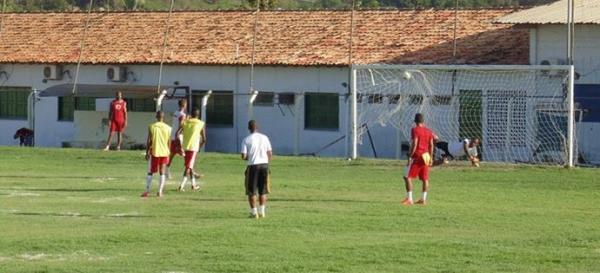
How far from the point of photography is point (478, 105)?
143 ft

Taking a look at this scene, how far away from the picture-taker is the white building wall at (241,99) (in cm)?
4884

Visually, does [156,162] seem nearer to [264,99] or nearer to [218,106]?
[264,99]

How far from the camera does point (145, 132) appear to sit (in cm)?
5031

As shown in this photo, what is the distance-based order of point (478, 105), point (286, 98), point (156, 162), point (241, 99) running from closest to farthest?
point (156, 162), point (478, 105), point (286, 98), point (241, 99)

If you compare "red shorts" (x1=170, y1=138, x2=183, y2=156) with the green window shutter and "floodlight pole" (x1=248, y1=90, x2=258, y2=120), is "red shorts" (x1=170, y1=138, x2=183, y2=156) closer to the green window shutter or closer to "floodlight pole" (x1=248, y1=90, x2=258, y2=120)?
"floodlight pole" (x1=248, y1=90, x2=258, y2=120)

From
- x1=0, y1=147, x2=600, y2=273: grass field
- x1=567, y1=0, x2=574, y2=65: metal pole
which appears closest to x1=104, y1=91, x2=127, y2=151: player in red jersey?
x1=0, y1=147, x2=600, y2=273: grass field

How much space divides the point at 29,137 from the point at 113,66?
4323 millimetres

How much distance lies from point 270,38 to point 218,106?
9.84 ft

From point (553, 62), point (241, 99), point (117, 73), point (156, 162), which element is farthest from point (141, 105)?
point (156, 162)

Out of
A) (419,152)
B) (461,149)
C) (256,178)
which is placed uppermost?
(419,152)

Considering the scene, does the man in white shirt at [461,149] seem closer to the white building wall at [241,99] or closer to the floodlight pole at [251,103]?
the white building wall at [241,99]

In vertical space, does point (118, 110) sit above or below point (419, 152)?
above

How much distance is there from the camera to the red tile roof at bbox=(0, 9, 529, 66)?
48.0 m

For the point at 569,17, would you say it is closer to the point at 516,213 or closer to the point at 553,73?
the point at 553,73
